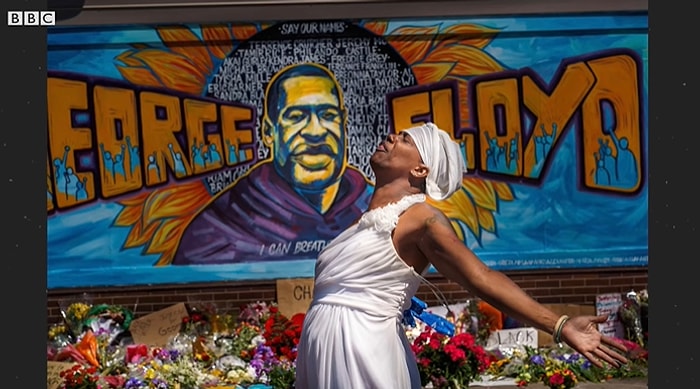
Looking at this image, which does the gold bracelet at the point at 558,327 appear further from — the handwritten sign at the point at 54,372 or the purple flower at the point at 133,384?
the handwritten sign at the point at 54,372

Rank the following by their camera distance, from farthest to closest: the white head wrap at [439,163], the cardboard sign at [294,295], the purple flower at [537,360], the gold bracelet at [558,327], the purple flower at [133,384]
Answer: the cardboard sign at [294,295] < the purple flower at [537,360] < the purple flower at [133,384] < the white head wrap at [439,163] < the gold bracelet at [558,327]

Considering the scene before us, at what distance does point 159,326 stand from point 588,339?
6785 mm

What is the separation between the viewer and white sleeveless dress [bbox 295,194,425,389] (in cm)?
556

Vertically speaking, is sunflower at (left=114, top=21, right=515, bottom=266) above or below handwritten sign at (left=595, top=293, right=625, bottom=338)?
above

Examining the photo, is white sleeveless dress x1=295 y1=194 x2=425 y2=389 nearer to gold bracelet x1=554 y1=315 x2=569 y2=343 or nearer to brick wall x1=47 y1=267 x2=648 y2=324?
gold bracelet x1=554 y1=315 x2=569 y2=343

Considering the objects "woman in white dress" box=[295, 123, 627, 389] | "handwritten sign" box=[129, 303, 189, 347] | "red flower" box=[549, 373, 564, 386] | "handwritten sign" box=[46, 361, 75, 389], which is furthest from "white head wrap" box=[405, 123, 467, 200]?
"handwritten sign" box=[129, 303, 189, 347]

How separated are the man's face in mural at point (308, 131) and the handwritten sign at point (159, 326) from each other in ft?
5.28

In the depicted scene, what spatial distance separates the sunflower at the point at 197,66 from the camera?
37.2 ft

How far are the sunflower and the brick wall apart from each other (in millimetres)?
362

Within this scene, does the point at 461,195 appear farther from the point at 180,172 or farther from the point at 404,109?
the point at 180,172

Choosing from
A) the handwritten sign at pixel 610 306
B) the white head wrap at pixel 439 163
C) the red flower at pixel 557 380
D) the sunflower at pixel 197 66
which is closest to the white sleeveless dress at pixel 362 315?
the white head wrap at pixel 439 163

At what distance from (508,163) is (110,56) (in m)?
3.83

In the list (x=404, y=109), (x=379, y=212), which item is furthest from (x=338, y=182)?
(x=379, y=212)

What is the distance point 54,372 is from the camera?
9930 mm
